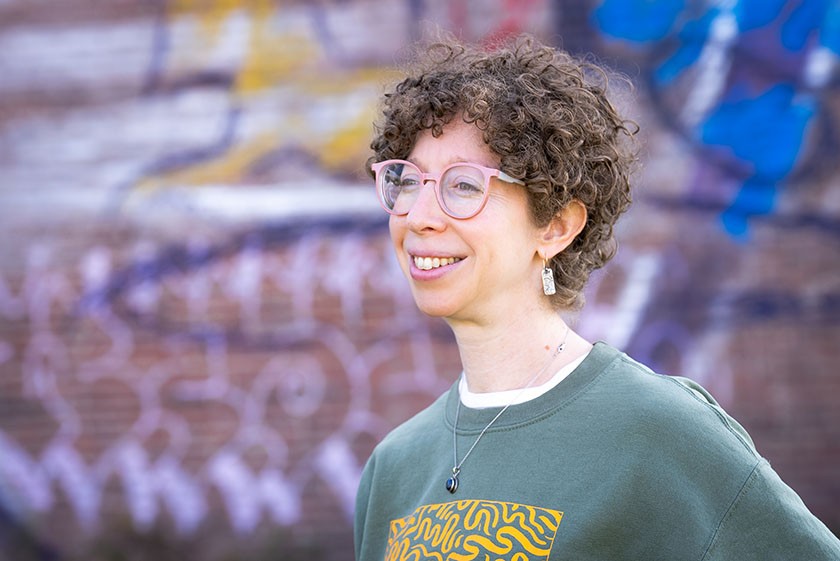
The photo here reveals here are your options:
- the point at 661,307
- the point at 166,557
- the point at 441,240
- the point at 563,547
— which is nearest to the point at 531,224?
the point at 441,240

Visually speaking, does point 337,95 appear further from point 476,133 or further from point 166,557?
point 476,133

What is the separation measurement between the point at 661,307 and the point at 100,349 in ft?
9.53

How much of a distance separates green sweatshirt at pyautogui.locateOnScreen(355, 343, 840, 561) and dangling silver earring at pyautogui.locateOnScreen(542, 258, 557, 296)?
0.15 meters

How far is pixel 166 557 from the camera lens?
16.8 ft

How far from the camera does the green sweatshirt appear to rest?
5.50ft

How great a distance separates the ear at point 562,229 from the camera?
6.72 ft

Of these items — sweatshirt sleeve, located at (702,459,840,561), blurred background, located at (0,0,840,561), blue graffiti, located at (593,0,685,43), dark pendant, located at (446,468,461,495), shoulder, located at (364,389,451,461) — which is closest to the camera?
sweatshirt sleeve, located at (702,459,840,561)

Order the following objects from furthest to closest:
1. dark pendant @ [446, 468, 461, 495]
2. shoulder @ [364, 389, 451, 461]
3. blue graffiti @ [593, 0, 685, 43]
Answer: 1. blue graffiti @ [593, 0, 685, 43]
2. shoulder @ [364, 389, 451, 461]
3. dark pendant @ [446, 468, 461, 495]

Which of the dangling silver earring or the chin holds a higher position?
the dangling silver earring

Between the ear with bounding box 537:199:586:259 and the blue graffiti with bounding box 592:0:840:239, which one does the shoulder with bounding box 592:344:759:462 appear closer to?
the ear with bounding box 537:199:586:259

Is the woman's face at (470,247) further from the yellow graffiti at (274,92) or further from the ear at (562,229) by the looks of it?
the yellow graffiti at (274,92)

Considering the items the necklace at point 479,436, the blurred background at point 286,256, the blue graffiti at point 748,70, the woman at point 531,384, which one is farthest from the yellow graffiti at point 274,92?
the necklace at point 479,436

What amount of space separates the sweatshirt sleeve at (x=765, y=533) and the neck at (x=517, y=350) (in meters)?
0.44

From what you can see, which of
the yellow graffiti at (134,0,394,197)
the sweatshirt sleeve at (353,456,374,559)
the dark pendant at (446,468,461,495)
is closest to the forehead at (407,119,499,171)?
the dark pendant at (446,468,461,495)
